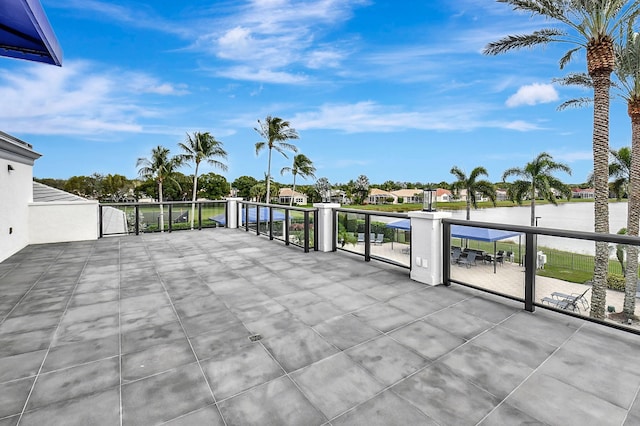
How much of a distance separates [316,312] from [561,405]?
2.06 meters

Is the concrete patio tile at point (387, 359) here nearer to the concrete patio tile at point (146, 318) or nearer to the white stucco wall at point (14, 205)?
the concrete patio tile at point (146, 318)

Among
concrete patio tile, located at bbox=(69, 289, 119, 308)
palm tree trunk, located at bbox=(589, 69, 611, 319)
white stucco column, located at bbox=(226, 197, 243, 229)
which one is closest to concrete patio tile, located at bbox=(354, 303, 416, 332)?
concrete patio tile, located at bbox=(69, 289, 119, 308)

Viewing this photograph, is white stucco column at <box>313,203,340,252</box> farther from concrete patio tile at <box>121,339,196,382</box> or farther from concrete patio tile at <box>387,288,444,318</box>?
concrete patio tile at <box>121,339,196,382</box>

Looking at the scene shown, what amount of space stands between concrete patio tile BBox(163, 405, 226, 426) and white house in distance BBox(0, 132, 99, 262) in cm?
676

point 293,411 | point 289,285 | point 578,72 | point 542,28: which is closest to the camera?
point 293,411

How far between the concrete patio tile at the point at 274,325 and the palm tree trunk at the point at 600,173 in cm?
1020

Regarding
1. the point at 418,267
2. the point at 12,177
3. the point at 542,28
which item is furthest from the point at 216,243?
the point at 542,28

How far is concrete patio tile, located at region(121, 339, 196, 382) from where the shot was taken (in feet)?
7.19

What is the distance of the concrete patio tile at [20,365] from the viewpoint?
84.7 inches

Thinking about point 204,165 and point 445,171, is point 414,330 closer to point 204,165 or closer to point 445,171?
point 445,171

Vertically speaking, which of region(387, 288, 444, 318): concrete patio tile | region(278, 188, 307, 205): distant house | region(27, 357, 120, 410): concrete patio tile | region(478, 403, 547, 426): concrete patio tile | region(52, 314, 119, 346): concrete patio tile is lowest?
region(27, 357, 120, 410): concrete patio tile

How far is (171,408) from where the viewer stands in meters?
1.81

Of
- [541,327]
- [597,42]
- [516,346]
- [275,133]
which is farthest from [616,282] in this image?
[275,133]

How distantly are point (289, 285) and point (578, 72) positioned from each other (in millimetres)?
15446
